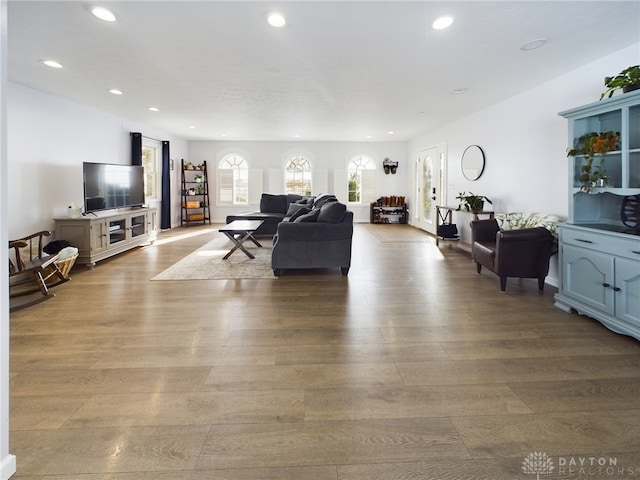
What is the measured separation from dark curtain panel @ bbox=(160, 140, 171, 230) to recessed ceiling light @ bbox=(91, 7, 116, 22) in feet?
21.4

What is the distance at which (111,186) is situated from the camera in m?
6.23

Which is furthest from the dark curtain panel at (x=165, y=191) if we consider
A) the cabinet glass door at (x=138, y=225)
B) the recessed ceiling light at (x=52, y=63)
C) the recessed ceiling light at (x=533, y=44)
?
the recessed ceiling light at (x=533, y=44)

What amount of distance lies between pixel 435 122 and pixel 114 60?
5.87m

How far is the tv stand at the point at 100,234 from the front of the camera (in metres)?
5.23

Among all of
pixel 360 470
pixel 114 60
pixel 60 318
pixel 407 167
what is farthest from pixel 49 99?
pixel 407 167

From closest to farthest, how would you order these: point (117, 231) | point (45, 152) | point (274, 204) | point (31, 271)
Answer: point (31, 271)
point (45, 152)
point (117, 231)
point (274, 204)

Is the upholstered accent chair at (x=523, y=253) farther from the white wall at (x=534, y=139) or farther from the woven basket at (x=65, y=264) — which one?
the woven basket at (x=65, y=264)

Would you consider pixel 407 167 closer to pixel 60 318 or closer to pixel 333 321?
pixel 333 321

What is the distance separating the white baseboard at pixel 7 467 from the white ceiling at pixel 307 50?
2873mm

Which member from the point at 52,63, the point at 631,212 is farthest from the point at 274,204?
the point at 631,212

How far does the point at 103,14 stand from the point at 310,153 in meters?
8.36

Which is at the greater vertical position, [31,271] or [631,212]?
[631,212]

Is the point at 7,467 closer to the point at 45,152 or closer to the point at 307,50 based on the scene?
the point at 307,50

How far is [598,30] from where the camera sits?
3.17 metres
